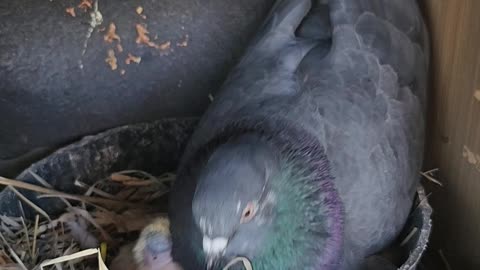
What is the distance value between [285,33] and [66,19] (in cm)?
53

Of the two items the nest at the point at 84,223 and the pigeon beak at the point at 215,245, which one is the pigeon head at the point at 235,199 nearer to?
the pigeon beak at the point at 215,245

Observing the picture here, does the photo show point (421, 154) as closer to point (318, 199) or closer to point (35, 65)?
point (318, 199)

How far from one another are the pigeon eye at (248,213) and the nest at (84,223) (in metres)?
0.51

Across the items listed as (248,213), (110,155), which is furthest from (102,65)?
(248,213)

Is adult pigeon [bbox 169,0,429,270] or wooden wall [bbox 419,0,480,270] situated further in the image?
wooden wall [bbox 419,0,480,270]

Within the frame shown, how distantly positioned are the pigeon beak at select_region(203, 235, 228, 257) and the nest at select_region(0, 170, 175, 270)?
1.64ft

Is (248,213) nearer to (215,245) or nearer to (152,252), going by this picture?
(215,245)

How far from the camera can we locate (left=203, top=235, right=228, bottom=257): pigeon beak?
1266 millimetres

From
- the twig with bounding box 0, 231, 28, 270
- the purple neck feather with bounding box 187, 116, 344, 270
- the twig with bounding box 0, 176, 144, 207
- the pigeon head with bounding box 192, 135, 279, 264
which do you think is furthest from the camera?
the twig with bounding box 0, 176, 144, 207

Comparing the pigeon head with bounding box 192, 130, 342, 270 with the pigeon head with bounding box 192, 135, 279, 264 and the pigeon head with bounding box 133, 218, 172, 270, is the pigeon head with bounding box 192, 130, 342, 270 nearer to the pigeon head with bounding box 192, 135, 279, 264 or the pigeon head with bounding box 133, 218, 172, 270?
the pigeon head with bounding box 192, 135, 279, 264

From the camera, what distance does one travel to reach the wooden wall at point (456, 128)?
5.33 ft

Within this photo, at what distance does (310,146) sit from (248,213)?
9.2 inches

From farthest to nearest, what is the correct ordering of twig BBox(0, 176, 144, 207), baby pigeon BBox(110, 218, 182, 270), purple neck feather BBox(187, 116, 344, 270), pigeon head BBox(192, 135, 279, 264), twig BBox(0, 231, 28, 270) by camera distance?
1. twig BBox(0, 176, 144, 207)
2. twig BBox(0, 231, 28, 270)
3. baby pigeon BBox(110, 218, 182, 270)
4. purple neck feather BBox(187, 116, 344, 270)
5. pigeon head BBox(192, 135, 279, 264)

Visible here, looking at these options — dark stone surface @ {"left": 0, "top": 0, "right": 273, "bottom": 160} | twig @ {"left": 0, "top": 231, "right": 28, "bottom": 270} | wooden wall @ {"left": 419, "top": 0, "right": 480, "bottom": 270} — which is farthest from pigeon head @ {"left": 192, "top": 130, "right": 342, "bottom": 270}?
dark stone surface @ {"left": 0, "top": 0, "right": 273, "bottom": 160}
